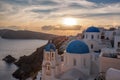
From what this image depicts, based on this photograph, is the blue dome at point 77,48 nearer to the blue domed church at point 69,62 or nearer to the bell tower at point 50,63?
the blue domed church at point 69,62

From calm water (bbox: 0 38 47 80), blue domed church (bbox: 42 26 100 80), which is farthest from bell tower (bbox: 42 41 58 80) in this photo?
calm water (bbox: 0 38 47 80)

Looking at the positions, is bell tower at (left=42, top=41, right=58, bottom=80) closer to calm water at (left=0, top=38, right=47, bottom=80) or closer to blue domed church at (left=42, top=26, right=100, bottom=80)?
blue domed church at (left=42, top=26, right=100, bottom=80)

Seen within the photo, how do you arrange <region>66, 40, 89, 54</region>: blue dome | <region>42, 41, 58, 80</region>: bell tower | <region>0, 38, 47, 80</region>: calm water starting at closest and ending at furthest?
<region>42, 41, 58, 80</region>: bell tower, <region>66, 40, 89, 54</region>: blue dome, <region>0, 38, 47, 80</region>: calm water

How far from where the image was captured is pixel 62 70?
42.0 ft

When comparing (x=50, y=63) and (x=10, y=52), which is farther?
(x=10, y=52)

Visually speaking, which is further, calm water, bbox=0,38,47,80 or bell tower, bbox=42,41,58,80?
calm water, bbox=0,38,47,80

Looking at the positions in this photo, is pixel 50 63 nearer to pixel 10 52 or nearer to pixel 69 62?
pixel 69 62

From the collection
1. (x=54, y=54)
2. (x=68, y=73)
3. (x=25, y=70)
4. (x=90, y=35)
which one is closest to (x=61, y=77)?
(x=68, y=73)

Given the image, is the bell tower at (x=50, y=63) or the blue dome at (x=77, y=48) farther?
the blue dome at (x=77, y=48)

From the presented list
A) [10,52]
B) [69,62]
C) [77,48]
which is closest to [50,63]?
[69,62]

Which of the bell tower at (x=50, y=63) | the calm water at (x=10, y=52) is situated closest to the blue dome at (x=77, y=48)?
the bell tower at (x=50, y=63)

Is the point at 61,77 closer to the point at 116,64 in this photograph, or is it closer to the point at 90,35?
the point at 116,64

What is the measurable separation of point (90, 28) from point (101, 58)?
7.21 metres

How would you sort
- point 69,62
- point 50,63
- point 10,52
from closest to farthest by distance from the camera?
1. point 50,63
2. point 69,62
3. point 10,52
